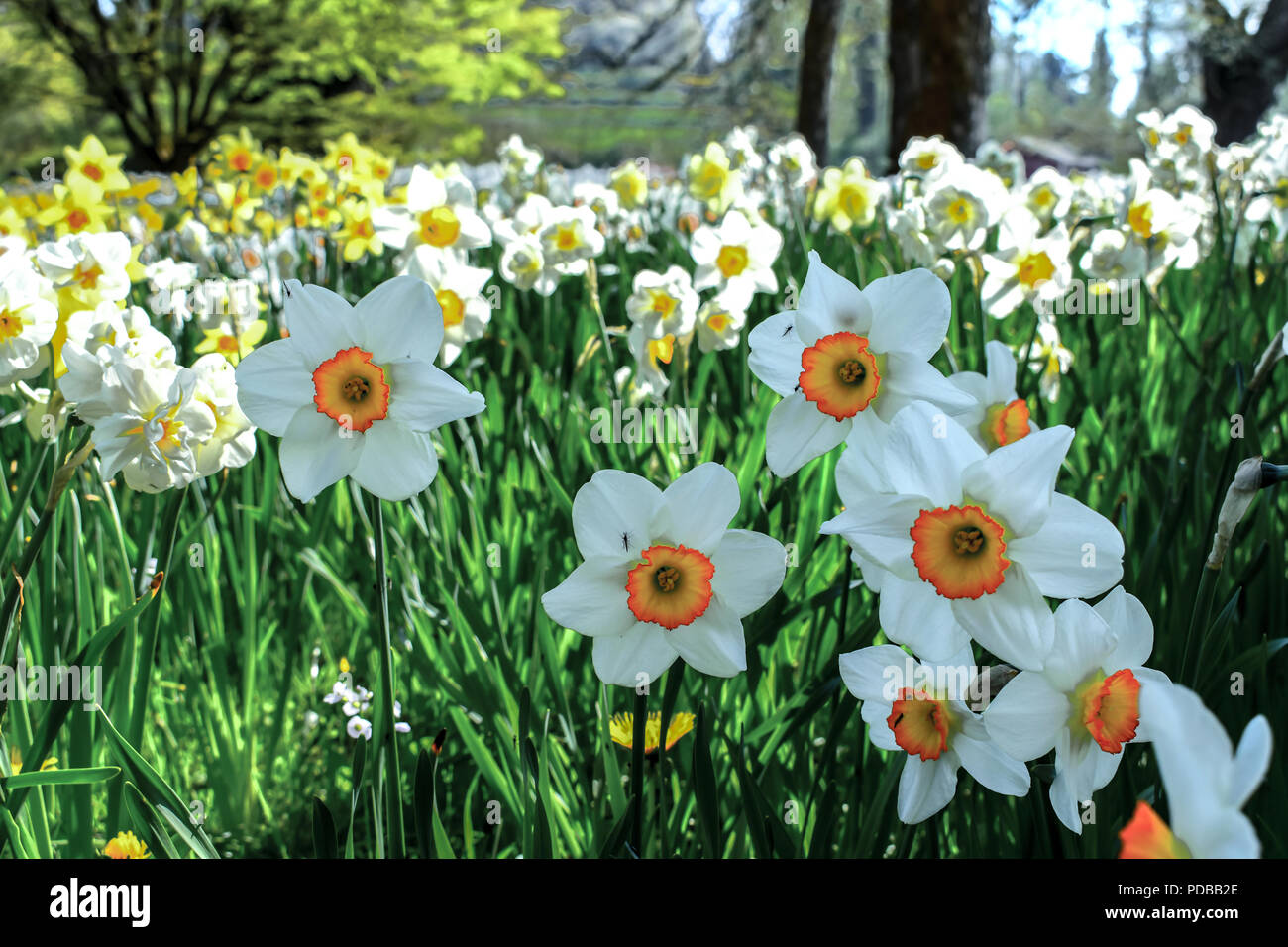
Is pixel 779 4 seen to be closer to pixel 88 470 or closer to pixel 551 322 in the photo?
pixel 551 322

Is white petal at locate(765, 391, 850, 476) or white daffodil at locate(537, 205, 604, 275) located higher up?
white daffodil at locate(537, 205, 604, 275)

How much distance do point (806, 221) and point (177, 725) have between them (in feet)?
11.8

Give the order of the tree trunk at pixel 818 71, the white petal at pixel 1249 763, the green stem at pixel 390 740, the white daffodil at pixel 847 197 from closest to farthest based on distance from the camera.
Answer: the white petal at pixel 1249 763, the green stem at pixel 390 740, the white daffodil at pixel 847 197, the tree trunk at pixel 818 71

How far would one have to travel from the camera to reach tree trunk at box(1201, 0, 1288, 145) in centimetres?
1227

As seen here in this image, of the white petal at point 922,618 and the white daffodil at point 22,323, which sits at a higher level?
the white daffodil at point 22,323

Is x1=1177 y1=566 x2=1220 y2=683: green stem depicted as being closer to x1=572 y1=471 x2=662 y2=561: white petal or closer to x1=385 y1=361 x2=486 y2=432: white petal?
x1=572 y1=471 x2=662 y2=561: white petal

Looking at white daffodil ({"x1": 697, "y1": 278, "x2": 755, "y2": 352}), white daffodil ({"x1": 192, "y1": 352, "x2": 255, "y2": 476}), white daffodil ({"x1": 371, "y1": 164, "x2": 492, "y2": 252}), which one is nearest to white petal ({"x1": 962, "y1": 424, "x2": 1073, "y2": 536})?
white daffodil ({"x1": 192, "y1": 352, "x2": 255, "y2": 476})

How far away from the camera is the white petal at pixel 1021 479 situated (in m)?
0.61

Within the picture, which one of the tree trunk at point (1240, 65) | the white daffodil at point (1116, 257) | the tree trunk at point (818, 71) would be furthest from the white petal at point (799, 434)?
the tree trunk at point (1240, 65)

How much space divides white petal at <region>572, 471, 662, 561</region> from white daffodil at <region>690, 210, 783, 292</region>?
110 centimetres

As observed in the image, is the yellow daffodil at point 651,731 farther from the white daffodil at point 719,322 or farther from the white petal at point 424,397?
the white daffodil at point 719,322

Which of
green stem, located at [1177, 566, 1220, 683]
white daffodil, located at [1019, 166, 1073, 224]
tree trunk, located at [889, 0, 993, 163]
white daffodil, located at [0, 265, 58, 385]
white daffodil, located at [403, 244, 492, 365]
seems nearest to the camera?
green stem, located at [1177, 566, 1220, 683]

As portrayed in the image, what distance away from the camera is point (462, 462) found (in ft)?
5.71
